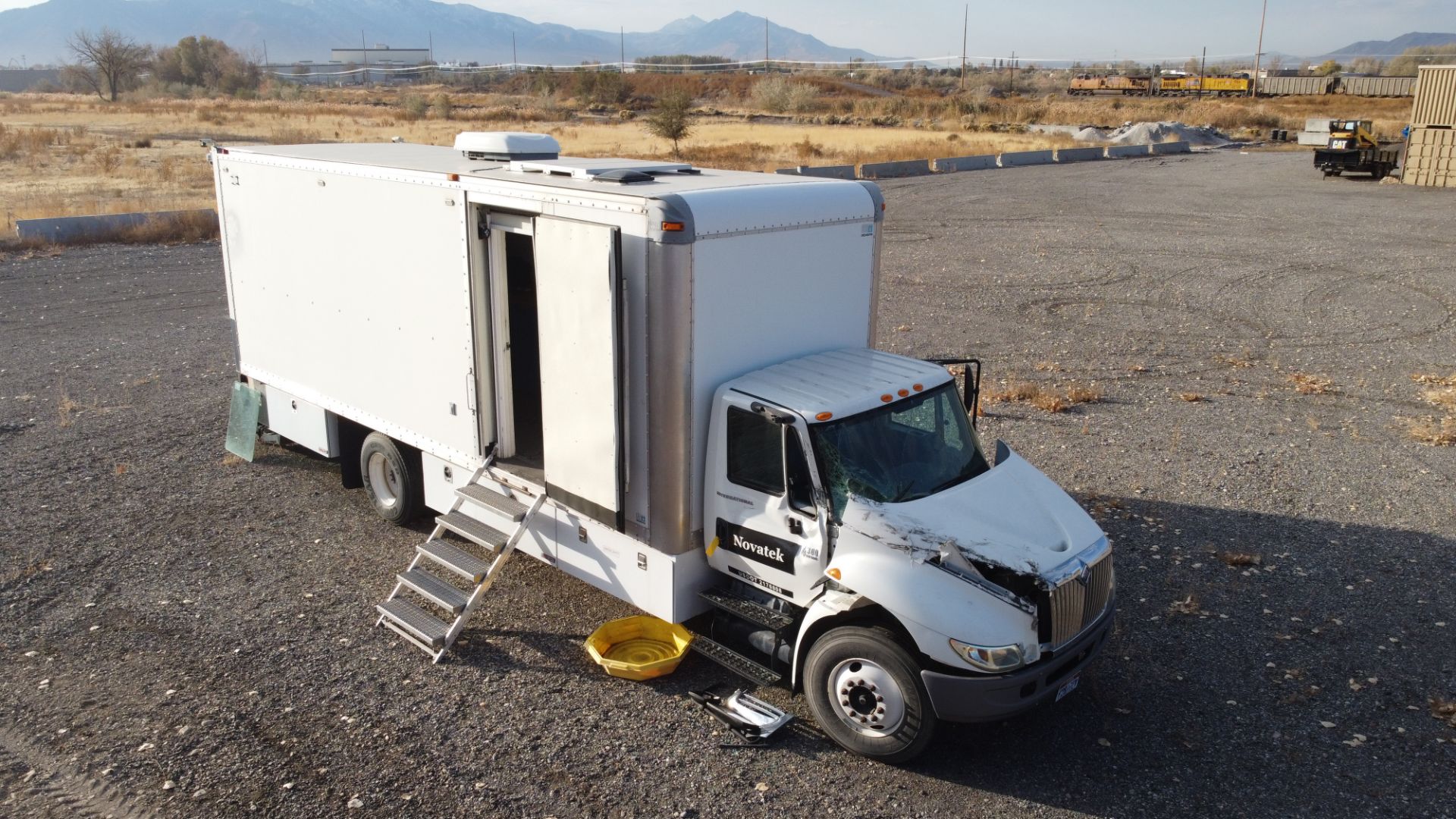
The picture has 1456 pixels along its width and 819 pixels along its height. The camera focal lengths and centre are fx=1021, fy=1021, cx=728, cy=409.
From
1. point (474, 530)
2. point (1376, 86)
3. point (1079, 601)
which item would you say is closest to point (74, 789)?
point (474, 530)

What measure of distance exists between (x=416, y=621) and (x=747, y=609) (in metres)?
2.45

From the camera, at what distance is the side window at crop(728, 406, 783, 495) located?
20.2 ft

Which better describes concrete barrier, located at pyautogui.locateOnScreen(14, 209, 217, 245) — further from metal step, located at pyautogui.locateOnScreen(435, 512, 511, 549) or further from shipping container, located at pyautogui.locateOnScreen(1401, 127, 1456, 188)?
shipping container, located at pyautogui.locateOnScreen(1401, 127, 1456, 188)

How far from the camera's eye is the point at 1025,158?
4153 cm

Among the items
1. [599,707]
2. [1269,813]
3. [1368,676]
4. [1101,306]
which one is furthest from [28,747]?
[1101,306]

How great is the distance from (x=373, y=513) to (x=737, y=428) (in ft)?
15.4

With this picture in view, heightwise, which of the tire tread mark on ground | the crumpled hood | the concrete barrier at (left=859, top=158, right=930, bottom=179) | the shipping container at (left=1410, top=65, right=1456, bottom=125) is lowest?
the tire tread mark on ground

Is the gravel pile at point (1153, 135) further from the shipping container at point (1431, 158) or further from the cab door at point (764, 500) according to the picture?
the cab door at point (764, 500)

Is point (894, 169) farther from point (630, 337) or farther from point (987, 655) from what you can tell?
point (987, 655)

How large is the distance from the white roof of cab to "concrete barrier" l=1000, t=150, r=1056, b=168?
35687mm

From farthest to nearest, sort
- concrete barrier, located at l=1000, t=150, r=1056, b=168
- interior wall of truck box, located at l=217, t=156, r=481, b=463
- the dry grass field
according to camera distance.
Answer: concrete barrier, located at l=1000, t=150, r=1056, b=168 → the dry grass field → interior wall of truck box, located at l=217, t=156, r=481, b=463

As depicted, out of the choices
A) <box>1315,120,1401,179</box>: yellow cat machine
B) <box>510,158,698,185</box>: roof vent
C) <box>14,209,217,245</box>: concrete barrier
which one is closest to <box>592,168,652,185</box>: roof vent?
<box>510,158,698,185</box>: roof vent

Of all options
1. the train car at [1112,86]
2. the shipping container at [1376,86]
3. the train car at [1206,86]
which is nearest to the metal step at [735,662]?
the train car at [1206,86]

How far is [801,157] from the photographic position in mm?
40406
